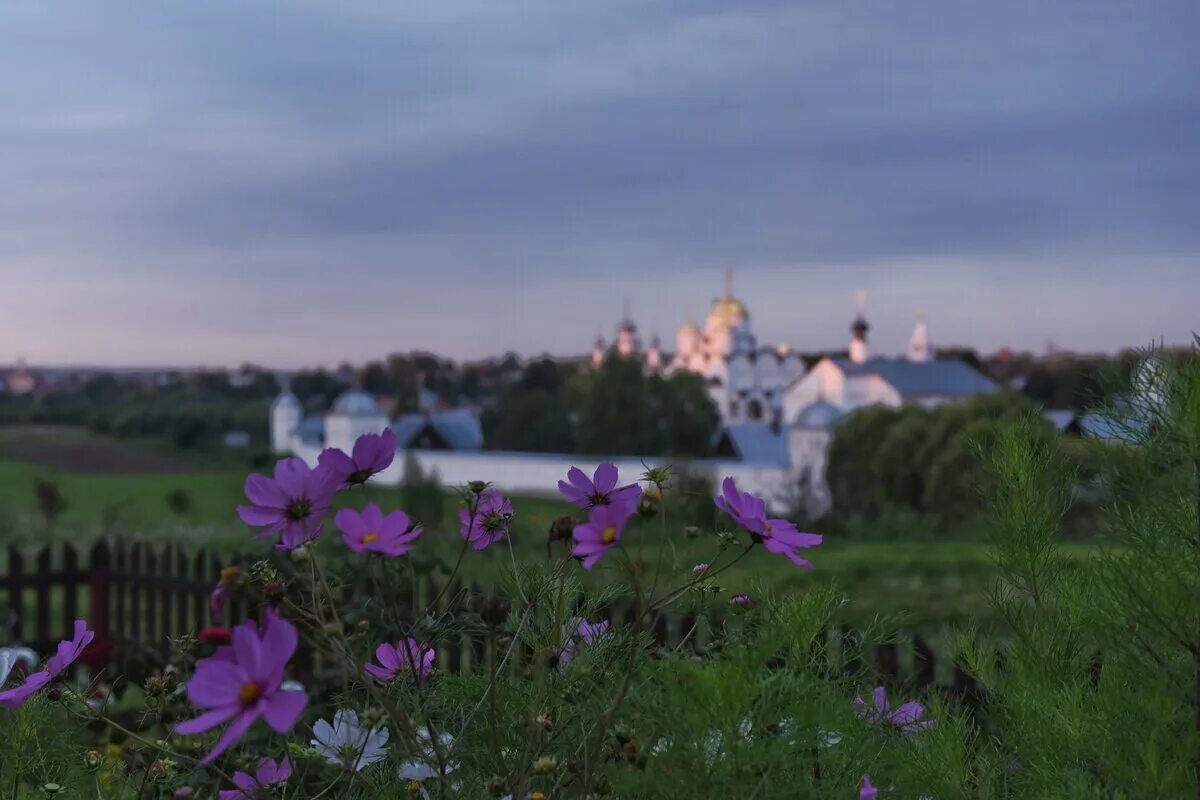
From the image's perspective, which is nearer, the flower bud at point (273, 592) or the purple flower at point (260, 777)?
the flower bud at point (273, 592)

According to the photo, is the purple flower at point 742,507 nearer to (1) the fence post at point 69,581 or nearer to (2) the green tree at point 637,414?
(1) the fence post at point 69,581

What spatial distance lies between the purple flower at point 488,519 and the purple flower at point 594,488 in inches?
2.8

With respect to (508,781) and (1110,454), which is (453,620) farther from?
(1110,454)

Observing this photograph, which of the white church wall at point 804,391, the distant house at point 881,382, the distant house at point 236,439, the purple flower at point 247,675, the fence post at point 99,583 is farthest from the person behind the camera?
the white church wall at point 804,391

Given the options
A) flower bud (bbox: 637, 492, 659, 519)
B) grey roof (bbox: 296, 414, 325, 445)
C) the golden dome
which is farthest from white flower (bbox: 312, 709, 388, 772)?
the golden dome

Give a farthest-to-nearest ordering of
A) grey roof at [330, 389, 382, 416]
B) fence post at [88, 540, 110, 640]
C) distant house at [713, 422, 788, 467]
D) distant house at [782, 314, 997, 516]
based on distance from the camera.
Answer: distant house at [782, 314, 997, 516] < distant house at [713, 422, 788, 467] < grey roof at [330, 389, 382, 416] < fence post at [88, 540, 110, 640]

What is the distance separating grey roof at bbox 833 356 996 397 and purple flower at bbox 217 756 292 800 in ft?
189

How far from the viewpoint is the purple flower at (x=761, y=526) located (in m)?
1.05

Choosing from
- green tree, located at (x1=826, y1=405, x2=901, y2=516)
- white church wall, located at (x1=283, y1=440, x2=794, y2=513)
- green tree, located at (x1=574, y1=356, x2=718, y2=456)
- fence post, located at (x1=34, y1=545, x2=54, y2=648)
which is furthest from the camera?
green tree, located at (x1=574, y1=356, x2=718, y2=456)

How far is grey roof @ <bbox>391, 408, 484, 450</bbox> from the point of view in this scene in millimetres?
52500

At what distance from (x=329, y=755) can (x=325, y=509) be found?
0.90ft

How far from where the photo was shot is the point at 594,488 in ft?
3.72

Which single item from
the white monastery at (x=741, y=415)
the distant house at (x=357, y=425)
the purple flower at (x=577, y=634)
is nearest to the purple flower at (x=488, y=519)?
the purple flower at (x=577, y=634)

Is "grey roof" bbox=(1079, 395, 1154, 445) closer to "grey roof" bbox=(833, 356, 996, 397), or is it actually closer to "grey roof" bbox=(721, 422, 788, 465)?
"grey roof" bbox=(721, 422, 788, 465)
